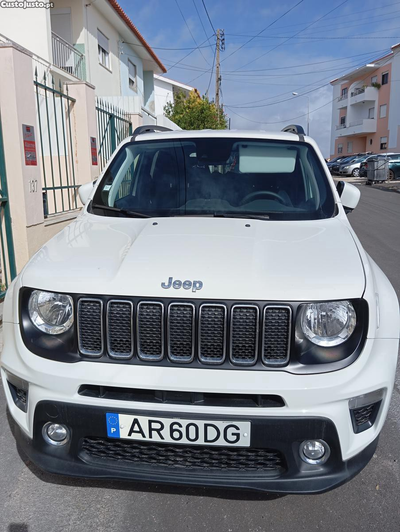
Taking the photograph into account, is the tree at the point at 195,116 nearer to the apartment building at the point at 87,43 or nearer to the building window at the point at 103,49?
the apartment building at the point at 87,43

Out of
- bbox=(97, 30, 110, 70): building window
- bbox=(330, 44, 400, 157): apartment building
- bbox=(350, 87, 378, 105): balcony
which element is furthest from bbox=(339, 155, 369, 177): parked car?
bbox=(97, 30, 110, 70): building window

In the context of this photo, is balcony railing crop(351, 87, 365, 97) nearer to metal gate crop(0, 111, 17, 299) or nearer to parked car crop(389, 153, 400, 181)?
parked car crop(389, 153, 400, 181)

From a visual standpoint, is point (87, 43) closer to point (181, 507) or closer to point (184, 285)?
point (184, 285)

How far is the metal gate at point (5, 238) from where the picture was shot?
17.4 ft

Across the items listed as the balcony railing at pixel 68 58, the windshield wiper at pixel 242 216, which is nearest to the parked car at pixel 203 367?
the windshield wiper at pixel 242 216

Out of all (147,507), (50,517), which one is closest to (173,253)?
(147,507)

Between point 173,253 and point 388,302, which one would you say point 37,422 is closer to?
point 173,253

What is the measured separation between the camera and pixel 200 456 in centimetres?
204

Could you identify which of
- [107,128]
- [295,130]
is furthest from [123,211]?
[107,128]

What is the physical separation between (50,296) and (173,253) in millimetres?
608

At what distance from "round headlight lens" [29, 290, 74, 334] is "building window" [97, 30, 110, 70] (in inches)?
743

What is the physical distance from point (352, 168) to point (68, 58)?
24507 mm

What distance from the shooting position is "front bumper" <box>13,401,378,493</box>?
1935mm

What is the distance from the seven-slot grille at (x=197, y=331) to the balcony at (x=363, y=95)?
5561cm
